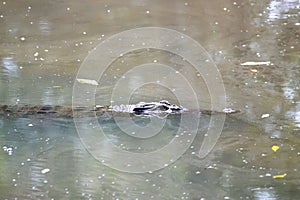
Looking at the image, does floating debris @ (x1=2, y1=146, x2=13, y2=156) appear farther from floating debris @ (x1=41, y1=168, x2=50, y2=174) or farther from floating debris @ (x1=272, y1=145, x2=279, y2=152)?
floating debris @ (x1=272, y1=145, x2=279, y2=152)

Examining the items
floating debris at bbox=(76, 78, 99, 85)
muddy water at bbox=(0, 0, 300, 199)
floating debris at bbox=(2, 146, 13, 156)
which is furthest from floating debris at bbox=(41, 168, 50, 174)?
floating debris at bbox=(76, 78, 99, 85)

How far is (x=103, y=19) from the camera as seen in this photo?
25.5ft

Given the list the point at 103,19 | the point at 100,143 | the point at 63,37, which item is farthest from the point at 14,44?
the point at 100,143

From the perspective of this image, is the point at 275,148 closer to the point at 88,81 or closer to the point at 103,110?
the point at 103,110

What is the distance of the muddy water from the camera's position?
13.1 feet

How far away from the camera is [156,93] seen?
18.0 feet

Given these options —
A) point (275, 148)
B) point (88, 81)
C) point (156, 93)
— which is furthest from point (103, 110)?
point (275, 148)

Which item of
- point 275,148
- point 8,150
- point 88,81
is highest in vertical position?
point 88,81

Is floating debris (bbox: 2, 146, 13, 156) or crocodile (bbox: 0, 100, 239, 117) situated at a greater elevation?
crocodile (bbox: 0, 100, 239, 117)

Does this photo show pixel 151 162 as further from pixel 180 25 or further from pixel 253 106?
pixel 180 25

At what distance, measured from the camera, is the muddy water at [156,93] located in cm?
399

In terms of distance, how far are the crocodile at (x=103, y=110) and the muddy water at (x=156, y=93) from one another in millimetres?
120

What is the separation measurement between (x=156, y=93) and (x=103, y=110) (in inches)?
24.8

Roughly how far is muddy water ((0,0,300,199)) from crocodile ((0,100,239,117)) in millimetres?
120
